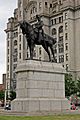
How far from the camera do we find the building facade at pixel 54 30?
293 feet

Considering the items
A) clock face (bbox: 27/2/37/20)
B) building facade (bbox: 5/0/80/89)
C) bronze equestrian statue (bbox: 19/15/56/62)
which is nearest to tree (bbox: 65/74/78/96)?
building facade (bbox: 5/0/80/89)

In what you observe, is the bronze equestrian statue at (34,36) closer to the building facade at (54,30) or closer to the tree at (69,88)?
the tree at (69,88)

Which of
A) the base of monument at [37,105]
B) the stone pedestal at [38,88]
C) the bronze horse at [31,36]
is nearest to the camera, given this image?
the base of monument at [37,105]

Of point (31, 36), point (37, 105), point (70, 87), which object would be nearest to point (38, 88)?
point (37, 105)

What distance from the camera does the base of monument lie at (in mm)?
25153

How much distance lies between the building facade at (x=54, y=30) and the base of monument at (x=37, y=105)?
60.0 metres

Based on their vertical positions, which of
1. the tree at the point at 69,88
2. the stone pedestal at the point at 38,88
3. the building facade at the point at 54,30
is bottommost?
the tree at the point at 69,88

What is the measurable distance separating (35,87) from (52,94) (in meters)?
2.37

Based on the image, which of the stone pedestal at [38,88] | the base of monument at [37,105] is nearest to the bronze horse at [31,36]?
the stone pedestal at [38,88]

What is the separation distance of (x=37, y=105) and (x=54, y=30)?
74.5 meters

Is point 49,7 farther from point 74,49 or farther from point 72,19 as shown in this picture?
point 74,49

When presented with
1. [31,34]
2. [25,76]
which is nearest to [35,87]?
[25,76]

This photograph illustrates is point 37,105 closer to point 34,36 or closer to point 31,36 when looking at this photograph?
point 31,36

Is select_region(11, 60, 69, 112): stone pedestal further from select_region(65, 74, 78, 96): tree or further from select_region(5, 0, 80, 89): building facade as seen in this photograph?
select_region(5, 0, 80, 89): building facade
